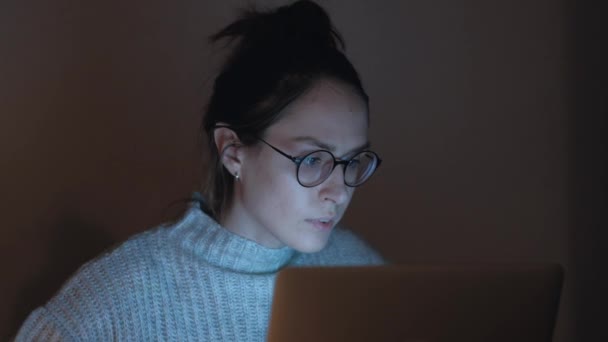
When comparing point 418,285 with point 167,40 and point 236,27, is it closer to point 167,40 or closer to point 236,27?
point 236,27

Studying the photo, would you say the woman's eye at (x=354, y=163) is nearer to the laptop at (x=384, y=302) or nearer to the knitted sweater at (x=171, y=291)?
the knitted sweater at (x=171, y=291)

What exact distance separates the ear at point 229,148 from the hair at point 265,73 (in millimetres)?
16

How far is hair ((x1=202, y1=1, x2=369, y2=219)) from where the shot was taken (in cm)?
119

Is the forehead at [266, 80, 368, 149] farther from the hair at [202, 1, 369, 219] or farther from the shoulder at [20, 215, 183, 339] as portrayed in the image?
the shoulder at [20, 215, 183, 339]

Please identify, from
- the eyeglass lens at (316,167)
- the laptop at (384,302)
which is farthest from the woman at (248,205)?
the laptop at (384,302)

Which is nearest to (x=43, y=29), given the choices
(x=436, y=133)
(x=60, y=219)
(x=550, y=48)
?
(x=60, y=219)

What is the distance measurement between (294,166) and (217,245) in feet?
0.78

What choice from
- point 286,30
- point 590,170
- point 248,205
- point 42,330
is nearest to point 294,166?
point 248,205

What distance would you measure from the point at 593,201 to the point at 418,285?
4.02 ft

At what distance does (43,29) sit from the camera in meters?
1.58

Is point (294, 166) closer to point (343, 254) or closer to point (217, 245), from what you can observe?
point (217, 245)

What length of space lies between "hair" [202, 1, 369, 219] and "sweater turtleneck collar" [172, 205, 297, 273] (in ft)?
0.18

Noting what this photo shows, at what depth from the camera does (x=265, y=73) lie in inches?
47.8

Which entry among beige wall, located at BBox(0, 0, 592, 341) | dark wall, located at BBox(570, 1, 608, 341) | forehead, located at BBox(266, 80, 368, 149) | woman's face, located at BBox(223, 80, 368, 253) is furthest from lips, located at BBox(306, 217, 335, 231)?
dark wall, located at BBox(570, 1, 608, 341)
